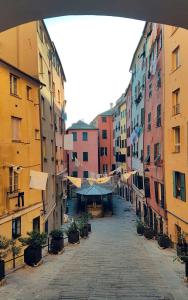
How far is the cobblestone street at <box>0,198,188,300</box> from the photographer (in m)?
10.4

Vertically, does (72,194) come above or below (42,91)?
below

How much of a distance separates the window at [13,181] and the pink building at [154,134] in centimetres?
1139

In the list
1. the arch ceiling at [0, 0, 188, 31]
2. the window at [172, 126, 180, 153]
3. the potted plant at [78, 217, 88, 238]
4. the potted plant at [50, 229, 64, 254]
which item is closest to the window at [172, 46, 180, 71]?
the window at [172, 126, 180, 153]

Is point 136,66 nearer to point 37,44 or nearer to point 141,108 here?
point 141,108

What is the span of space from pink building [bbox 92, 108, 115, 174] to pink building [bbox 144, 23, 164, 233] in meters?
41.9

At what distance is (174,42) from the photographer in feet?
73.1

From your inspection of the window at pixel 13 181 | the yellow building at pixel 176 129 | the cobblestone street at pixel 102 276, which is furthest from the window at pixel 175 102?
the window at pixel 13 181

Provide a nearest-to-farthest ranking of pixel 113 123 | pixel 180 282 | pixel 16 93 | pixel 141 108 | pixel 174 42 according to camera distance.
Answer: pixel 180 282
pixel 16 93
pixel 174 42
pixel 141 108
pixel 113 123

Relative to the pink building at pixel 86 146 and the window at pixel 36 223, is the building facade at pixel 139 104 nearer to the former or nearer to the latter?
the window at pixel 36 223

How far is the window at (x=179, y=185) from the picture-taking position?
20734 millimetres

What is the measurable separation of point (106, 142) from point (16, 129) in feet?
190

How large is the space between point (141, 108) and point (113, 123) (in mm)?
37750

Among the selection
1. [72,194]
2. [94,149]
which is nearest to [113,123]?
[94,149]

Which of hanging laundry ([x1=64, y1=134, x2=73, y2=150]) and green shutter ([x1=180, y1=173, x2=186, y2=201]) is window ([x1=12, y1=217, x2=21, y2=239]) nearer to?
green shutter ([x1=180, y1=173, x2=186, y2=201])
